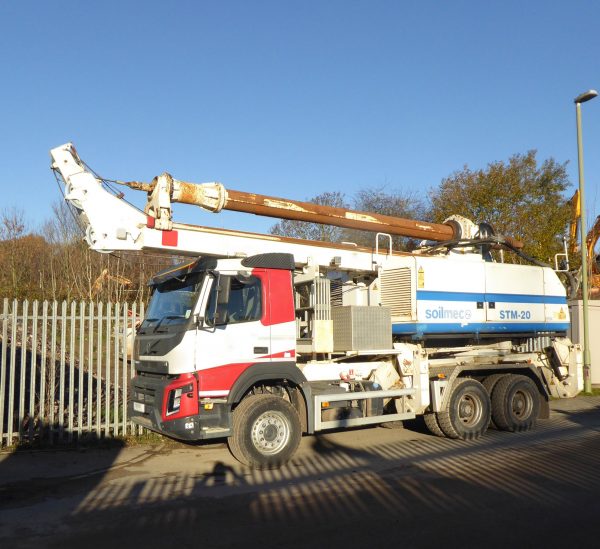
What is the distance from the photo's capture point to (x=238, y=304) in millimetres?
8250

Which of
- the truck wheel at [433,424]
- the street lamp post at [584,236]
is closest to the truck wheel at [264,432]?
the truck wheel at [433,424]

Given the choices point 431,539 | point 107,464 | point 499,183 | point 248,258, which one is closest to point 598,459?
point 431,539

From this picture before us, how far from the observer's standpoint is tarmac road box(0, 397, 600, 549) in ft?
17.2

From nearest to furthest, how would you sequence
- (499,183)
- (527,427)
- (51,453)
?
(51,453), (527,427), (499,183)

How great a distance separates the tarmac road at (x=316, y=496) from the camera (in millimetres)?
5250

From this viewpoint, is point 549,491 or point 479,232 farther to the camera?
point 479,232

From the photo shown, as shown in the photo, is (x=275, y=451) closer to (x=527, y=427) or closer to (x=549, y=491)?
(x=549, y=491)

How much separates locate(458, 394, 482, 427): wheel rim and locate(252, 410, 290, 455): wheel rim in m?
3.68

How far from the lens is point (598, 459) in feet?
27.4

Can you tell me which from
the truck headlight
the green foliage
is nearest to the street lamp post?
the green foliage

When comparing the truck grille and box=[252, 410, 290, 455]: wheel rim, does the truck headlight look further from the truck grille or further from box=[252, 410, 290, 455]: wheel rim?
box=[252, 410, 290, 455]: wheel rim

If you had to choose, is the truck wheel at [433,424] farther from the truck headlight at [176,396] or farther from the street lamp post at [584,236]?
the street lamp post at [584,236]

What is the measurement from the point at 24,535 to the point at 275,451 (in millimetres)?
3524

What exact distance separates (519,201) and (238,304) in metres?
16.4
